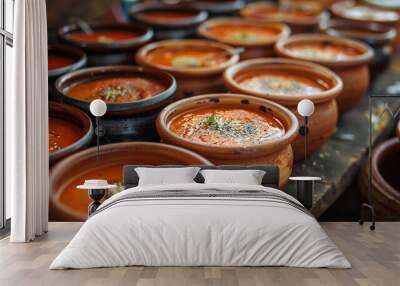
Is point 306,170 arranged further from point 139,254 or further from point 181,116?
point 139,254

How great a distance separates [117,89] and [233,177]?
4.10 feet

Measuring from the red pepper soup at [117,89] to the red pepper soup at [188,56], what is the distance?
256 mm

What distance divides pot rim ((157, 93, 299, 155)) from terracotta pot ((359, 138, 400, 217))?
2.57ft

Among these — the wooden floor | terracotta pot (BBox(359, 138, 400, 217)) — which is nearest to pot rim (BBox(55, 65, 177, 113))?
the wooden floor

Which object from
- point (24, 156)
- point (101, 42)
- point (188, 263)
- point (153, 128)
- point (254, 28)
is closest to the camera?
point (188, 263)

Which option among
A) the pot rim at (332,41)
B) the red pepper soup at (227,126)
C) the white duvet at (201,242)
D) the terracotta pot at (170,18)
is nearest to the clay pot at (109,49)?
the terracotta pot at (170,18)

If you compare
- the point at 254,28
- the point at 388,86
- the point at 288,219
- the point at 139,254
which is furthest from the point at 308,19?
the point at 139,254

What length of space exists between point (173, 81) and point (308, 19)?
160cm

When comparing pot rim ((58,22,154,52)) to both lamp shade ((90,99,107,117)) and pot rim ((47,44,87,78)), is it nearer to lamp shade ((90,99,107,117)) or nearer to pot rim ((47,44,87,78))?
pot rim ((47,44,87,78))

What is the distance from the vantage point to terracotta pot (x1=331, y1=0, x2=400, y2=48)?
551cm

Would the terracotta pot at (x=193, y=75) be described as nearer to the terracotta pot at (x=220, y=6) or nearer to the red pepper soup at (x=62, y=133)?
the terracotta pot at (x=220, y=6)

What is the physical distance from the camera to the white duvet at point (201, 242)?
10.6ft

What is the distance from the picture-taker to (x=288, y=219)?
3.32m

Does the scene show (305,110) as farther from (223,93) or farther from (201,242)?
(201,242)
